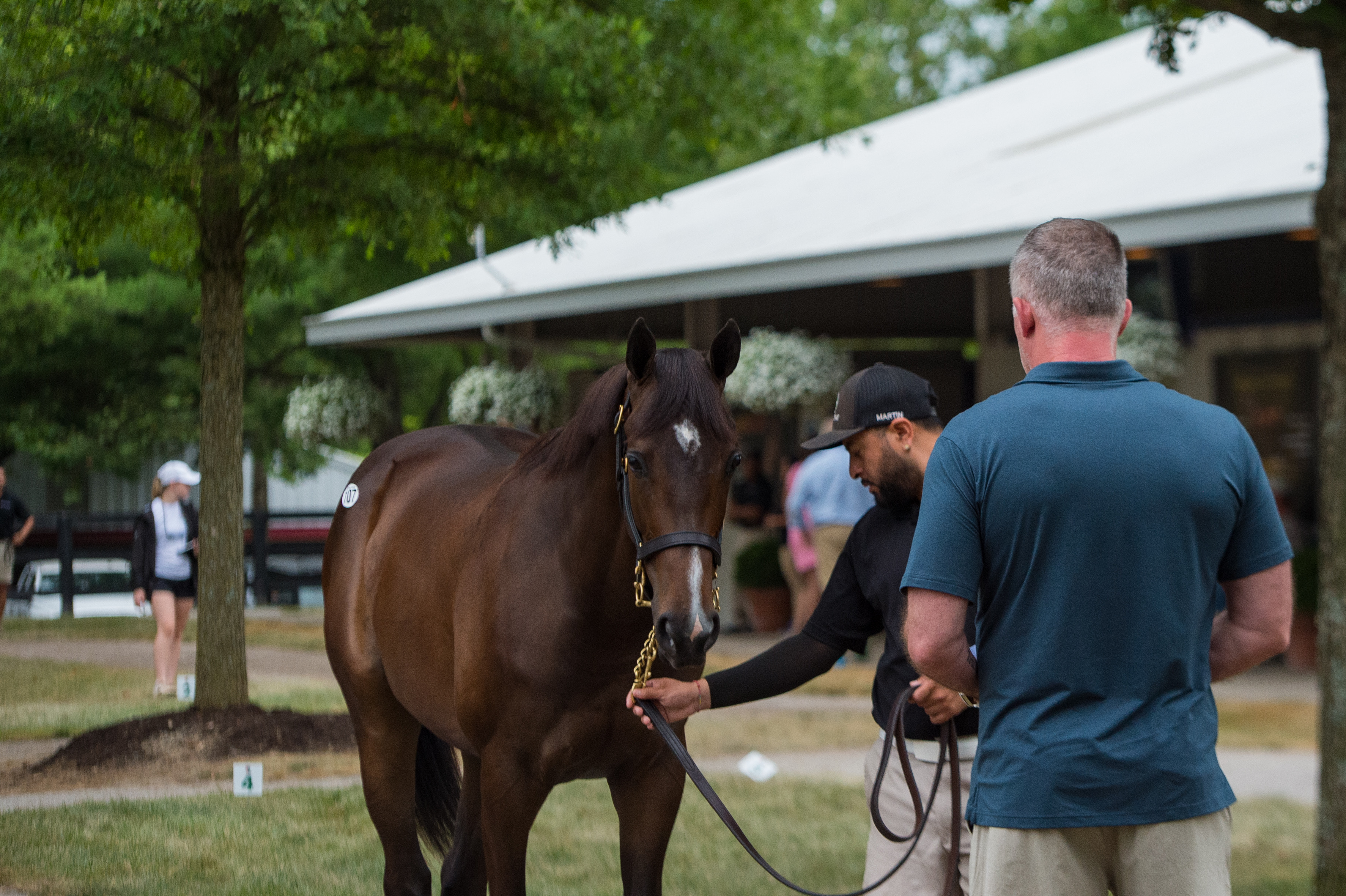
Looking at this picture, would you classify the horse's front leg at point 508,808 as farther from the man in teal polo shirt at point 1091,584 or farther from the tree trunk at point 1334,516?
the tree trunk at point 1334,516

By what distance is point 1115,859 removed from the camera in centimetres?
209

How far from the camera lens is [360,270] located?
13.0 metres

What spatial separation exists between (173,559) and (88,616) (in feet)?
1.57

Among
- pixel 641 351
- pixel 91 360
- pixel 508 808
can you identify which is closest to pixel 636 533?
pixel 641 351

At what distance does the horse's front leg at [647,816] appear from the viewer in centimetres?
335

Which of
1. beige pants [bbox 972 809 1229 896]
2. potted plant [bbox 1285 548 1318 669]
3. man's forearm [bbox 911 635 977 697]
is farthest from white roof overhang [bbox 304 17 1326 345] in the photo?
beige pants [bbox 972 809 1229 896]

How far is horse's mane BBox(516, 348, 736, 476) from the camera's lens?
2848 mm

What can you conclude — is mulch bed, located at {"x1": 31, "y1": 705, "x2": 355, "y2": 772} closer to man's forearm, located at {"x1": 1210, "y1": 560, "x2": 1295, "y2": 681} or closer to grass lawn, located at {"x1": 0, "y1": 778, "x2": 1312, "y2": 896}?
grass lawn, located at {"x1": 0, "y1": 778, "x2": 1312, "y2": 896}

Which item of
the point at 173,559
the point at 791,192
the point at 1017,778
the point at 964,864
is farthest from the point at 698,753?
the point at 791,192

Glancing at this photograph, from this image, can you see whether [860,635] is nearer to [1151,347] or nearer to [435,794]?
[435,794]

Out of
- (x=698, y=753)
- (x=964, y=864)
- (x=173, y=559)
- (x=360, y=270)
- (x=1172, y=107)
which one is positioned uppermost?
(x=1172, y=107)

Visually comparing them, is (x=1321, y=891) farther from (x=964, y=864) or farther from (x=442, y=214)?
(x=442, y=214)


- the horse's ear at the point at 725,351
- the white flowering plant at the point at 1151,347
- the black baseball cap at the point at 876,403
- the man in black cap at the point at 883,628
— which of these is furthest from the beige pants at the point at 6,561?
the white flowering plant at the point at 1151,347

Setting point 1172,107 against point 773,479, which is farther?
point 773,479
